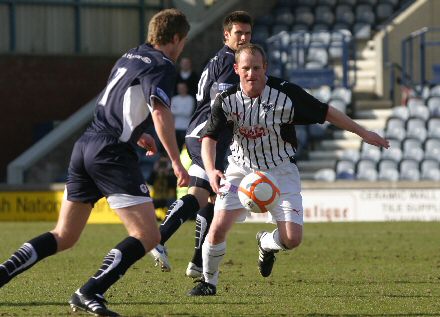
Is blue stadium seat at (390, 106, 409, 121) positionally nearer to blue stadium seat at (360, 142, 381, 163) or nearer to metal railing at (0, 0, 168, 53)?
blue stadium seat at (360, 142, 381, 163)

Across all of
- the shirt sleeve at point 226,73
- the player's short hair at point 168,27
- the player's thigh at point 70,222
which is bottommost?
the player's thigh at point 70,222

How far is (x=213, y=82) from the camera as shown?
35.5 ft

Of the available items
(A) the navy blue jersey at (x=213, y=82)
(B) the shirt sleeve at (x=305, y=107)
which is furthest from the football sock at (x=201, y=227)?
(B) the shirt sleeve at (x=305, y=107)

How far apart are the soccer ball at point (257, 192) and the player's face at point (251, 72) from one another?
629 millimetres

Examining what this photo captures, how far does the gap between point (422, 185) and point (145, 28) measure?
33.1ft

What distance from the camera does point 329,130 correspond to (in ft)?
85.6

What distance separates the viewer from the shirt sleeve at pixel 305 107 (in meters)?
9.14

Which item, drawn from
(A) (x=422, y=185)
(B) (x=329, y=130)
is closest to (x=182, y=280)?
(A) (x=422, y=185)

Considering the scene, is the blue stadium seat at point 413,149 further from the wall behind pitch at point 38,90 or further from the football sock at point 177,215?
the football sock at point 177,215

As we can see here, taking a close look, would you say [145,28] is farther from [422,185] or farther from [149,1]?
[422,185]

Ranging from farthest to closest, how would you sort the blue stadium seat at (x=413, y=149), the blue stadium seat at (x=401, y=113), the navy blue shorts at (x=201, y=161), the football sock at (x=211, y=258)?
1. the blue stadium seat at (x=401, y=113)
2. the blue stadium seat at (x=413, y=149)
3. the navy blue shorts at (x=201, y=161)
4. the football sock at (x=211, y=258)

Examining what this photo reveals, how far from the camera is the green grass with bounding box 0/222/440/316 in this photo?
8.93 m

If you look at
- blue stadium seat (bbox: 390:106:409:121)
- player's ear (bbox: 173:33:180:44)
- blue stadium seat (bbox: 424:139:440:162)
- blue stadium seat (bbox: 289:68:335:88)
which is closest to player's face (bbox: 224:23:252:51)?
player's ear (bbox: 173:33:180:44)

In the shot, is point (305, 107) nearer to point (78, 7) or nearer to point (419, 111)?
point (419, 111)
